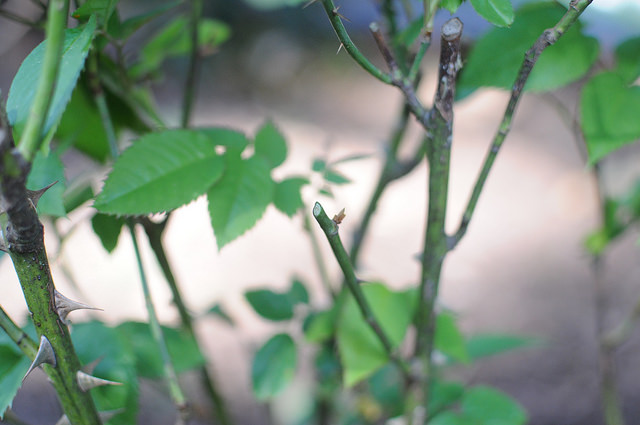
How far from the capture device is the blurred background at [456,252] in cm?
128

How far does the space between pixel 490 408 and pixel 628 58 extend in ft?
1.29

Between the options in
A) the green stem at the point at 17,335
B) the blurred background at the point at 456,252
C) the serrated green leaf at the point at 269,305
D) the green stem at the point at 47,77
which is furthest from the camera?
the blurred background at the point at 456,252

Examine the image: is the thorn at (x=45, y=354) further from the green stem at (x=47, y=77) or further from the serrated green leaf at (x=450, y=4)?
the serrated green leaf at (x=450, y=4)

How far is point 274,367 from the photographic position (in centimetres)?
65

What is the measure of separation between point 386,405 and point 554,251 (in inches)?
50.4

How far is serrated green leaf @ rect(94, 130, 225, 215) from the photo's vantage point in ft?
1.36

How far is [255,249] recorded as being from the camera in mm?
1831

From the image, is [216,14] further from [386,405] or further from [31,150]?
[31,150]

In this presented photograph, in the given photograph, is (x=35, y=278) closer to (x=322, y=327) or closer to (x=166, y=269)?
(x=166, y=269)

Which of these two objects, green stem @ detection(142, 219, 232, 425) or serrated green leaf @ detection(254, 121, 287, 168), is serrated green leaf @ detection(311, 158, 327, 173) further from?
green stem @ detection(142, 219, 232, 425)

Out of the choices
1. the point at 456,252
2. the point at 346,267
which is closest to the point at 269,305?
the point at 346,267

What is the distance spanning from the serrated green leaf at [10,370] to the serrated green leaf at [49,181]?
0.40ft

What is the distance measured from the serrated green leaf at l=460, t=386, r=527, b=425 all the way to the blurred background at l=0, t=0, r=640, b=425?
0.65 feet

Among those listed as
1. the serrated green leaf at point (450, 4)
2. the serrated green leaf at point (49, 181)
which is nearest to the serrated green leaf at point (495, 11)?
the serrated green leaf at point (450, 4)
